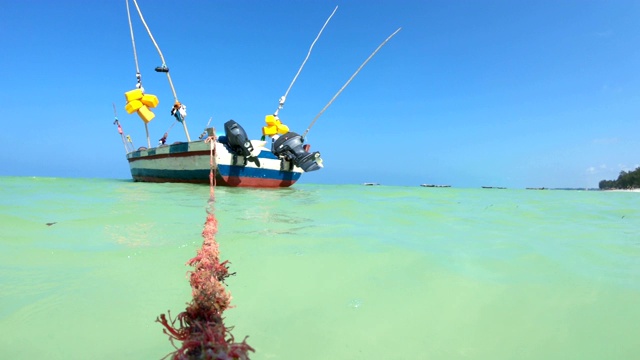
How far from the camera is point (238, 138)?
10375 mm

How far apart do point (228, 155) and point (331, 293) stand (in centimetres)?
918

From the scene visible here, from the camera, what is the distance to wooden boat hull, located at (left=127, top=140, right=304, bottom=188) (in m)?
10.7

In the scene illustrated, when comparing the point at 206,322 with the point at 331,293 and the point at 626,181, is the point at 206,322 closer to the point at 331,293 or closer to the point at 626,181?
the point at 331,293

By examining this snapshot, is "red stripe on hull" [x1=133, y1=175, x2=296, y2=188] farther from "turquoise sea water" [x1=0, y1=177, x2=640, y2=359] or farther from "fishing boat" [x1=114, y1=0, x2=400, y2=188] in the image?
"turquoise sea water" [x1=0, y1=177, x2=640, y2=359]

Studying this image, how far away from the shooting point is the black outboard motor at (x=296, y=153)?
11.7 m

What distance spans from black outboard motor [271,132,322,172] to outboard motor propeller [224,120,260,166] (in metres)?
1.45

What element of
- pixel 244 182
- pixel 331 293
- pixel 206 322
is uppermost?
pixel 244 182

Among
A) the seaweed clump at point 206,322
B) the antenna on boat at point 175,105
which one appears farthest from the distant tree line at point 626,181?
the seaweed clump at point 206,322

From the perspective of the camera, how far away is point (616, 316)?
6.02 feet

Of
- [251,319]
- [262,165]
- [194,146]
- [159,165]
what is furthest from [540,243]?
[159,165]

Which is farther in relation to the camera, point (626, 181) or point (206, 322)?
point (626, 181)

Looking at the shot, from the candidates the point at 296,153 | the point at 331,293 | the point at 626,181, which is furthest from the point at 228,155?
the point at 626,181

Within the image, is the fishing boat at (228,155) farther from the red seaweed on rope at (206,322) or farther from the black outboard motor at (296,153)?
the red seaweed on rope at (206,322)

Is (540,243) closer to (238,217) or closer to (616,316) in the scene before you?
(616,316)
